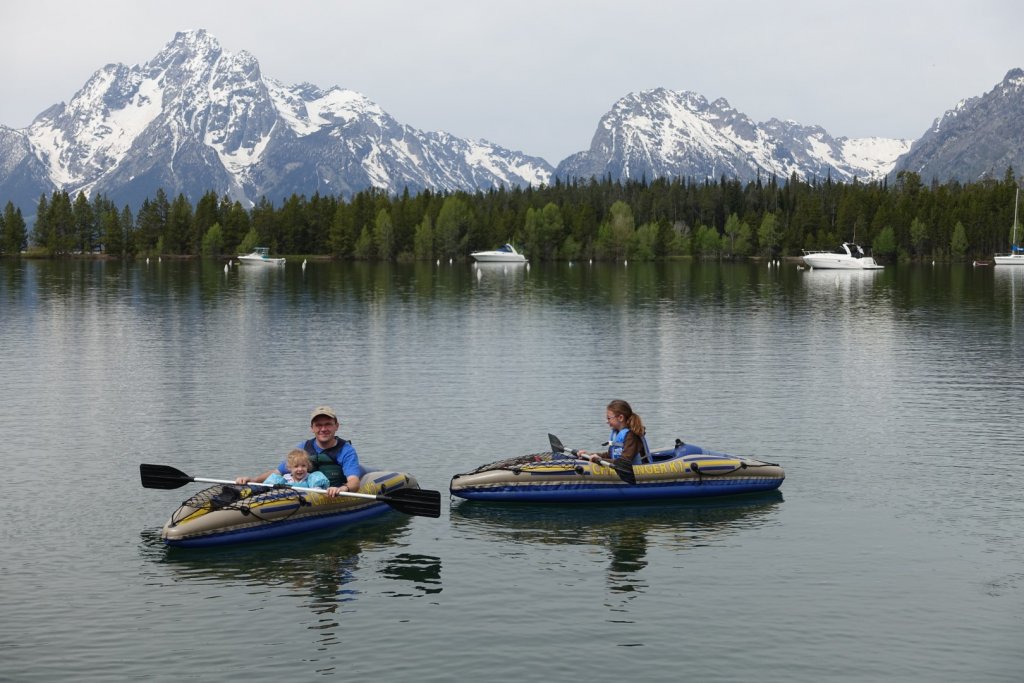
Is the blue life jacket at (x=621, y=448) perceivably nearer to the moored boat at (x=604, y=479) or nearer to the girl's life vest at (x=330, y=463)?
the moored boat at (x=604, y=479)

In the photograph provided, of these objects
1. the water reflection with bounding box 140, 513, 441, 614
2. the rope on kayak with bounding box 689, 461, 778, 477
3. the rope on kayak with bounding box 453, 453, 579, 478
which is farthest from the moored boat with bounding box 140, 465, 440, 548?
the rope on kayak with bounding box 689, 461, 778, 477

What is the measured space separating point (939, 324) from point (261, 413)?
57.8 metres

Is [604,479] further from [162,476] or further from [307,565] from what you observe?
[162,476]

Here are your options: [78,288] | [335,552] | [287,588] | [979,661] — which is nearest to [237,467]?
[335,552]

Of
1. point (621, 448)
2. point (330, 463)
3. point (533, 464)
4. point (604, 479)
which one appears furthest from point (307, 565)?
point (621, 448)

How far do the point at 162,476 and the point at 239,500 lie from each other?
329 centimetres

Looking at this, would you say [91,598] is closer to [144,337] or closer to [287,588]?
[287,588]

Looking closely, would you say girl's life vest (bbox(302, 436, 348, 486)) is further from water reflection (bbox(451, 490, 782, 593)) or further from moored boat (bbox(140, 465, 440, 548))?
water reflection (bbox(451, 490, 782, 593))

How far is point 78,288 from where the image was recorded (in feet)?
418

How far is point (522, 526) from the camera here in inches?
1106

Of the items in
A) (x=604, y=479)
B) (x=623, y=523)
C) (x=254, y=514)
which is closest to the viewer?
(x=254, y=514)

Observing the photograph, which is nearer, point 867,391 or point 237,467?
point 237,467

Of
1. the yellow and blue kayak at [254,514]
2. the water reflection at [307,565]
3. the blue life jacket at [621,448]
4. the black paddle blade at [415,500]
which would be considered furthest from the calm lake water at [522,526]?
the blue life jacket at [621,448]

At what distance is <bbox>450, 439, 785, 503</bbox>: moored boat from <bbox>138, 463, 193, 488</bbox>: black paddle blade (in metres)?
7.01
